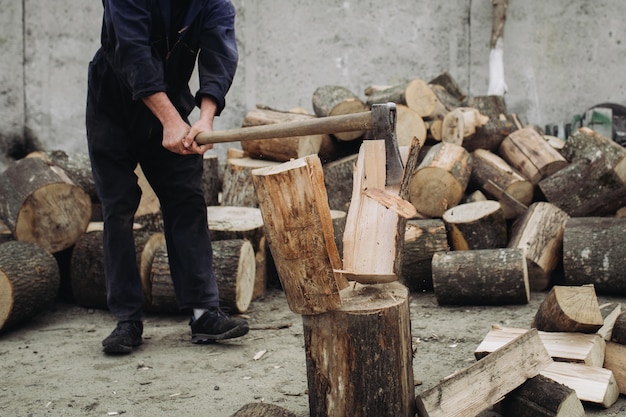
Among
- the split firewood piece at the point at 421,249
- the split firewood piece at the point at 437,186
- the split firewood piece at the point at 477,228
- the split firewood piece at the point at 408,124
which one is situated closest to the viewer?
the split firewood piece at the point at 421,249

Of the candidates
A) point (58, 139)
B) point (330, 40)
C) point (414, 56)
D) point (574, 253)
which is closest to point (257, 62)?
Answer: point (330, 40)

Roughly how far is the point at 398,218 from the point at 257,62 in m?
6.27

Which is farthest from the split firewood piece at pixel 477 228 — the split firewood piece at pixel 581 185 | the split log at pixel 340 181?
the split log at pixel 340 181

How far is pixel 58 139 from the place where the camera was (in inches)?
316

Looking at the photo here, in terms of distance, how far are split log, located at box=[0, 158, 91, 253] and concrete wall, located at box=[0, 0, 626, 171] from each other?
3.88 meters

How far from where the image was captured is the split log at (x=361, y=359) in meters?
2.13

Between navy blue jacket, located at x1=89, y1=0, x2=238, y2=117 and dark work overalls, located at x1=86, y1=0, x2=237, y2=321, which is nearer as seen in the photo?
navy blue jacket, located at x1=89, y1=0, x2=238, y2=117

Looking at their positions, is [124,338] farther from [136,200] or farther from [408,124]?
[408,124]

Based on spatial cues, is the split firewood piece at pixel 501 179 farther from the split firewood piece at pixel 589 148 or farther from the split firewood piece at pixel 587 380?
Answer: the split firewood piece at pixel 587 380

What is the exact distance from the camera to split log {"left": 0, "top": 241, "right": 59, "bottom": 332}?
12.0 feet

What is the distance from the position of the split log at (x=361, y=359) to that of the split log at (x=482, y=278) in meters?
1.90

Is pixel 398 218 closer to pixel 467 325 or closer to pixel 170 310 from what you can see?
pixel 467 325

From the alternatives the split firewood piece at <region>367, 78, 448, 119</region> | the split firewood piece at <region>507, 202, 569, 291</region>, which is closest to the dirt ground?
the split firewood piece at <region>507, 202, 569, 291</region>

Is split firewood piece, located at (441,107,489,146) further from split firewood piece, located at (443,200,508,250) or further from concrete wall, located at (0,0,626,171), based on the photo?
concrete wall, located at (0,0,626,171)
